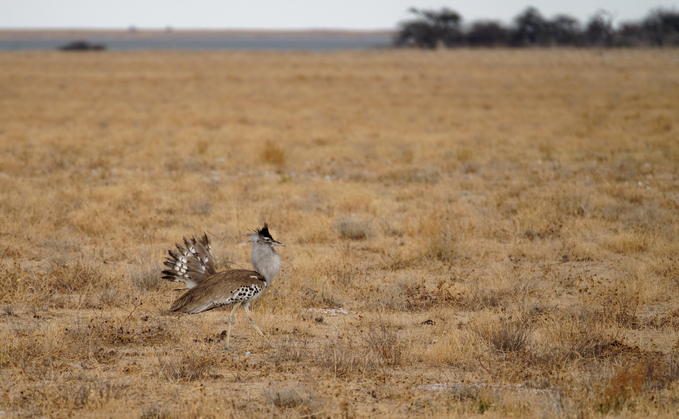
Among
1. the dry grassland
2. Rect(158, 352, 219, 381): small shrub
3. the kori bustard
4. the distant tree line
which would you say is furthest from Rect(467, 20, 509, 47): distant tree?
Rect(158, 352, 219, 381): small shrub

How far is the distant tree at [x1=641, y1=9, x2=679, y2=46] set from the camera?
6075 cm

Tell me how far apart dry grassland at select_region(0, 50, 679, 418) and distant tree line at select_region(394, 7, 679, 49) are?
5079 cm

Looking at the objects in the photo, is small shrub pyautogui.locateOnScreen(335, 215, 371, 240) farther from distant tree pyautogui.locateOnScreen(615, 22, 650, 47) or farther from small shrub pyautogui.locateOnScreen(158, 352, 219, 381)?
distant tree pyautogui.locateOnScreen(615, 22, 650, 47)

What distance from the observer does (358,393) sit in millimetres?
4637

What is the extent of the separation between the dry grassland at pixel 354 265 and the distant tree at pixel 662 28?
46.7 m

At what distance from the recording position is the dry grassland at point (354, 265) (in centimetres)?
461

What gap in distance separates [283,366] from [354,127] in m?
15.8

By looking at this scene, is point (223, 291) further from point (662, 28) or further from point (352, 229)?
point (662, 28)

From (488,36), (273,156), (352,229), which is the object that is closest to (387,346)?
(352,229)

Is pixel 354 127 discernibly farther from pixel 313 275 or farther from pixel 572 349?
pixel 572 349

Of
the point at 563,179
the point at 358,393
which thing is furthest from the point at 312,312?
the point at 563,179

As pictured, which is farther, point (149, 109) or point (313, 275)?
point (149, 109)

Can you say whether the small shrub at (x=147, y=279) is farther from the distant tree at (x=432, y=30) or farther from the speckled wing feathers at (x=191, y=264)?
the distant tree at (x=432, y=30)

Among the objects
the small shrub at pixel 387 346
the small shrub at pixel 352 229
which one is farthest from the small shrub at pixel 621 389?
the small shrub at pixel 352 229
